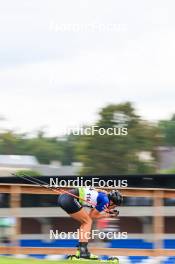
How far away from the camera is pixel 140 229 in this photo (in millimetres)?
10344

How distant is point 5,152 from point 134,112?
1.73 meters

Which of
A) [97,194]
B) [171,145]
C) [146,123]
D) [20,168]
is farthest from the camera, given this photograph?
[171,145]

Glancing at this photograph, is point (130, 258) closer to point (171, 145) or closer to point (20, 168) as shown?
point (20, 168)

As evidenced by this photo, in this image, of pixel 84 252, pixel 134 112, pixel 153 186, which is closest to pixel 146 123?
pixel 134 112

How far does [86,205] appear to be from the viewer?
975 cm

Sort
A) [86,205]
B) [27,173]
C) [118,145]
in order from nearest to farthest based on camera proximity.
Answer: [86,205] → [27,173] → [118,145]
